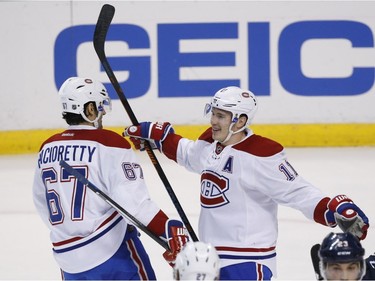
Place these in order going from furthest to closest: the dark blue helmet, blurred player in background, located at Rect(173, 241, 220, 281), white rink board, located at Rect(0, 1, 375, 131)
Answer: white rink board, located at Rect(0, 1, 375, 131) → the dark blue helmet → blurred player in background, located at Rect(173, 241, 220, 281)

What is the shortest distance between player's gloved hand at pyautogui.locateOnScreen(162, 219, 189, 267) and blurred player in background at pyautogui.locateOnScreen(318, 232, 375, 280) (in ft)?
2.10

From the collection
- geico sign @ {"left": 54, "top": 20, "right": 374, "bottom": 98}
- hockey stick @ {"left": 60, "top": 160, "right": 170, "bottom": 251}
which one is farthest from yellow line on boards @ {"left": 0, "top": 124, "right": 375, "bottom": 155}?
hockey stick @ {"left": 60, "top": 160, "right": 170, "bottom": 251}

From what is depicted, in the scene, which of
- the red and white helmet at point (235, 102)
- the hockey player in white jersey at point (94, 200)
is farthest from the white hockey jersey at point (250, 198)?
the hockey player in white jersey at point (94, 200)

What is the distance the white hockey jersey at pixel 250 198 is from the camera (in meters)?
3.78

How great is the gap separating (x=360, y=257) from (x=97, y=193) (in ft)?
3.31

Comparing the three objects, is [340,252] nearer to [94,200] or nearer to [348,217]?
[348,217]

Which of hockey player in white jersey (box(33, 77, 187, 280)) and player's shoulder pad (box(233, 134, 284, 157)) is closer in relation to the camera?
hockey player in white jersey (box(33, 77, 187, 280))

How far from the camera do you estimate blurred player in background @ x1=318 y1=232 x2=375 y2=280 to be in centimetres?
302

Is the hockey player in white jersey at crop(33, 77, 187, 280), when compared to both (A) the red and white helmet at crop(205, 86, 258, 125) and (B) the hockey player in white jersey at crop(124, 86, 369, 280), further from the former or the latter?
(A) the red and white helmet at crop(205, 86, 258, 125)

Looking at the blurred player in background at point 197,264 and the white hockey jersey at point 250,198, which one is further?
the white hockey jersey at point 250,198

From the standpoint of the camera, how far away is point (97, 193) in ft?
12.1

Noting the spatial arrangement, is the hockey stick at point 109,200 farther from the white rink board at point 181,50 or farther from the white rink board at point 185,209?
the white rink board at point 181,50

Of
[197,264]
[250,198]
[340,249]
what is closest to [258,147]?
[250,198]

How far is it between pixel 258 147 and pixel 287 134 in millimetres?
3925
